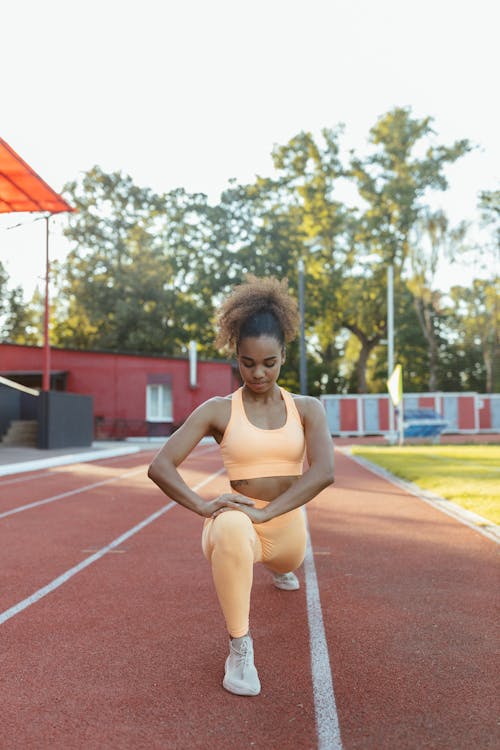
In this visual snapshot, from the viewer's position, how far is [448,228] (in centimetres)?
3769

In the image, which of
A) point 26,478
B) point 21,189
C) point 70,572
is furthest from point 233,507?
point 21,189

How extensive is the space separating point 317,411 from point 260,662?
3.98ft

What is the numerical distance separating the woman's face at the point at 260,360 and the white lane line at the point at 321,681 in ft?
4.29

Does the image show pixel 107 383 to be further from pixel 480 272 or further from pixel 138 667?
pixel 138 667

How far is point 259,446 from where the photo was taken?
3.46m

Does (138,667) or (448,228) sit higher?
(448,228)

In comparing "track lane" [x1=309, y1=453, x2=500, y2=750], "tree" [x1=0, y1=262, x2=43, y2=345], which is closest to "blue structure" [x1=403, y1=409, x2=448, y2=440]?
"track lane" [x1=309, y1=453, x2=500, y2=750]

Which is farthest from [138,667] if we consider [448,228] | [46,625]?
[448,228]

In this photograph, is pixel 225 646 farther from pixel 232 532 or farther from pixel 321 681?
pixel 232 532

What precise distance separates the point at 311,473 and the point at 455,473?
10428 mm

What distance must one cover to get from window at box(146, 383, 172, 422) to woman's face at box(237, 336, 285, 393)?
29115 mm

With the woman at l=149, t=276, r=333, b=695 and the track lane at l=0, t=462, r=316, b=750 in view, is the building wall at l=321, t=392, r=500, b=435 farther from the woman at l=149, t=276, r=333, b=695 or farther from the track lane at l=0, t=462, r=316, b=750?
the woman at l=149, t=276, r=333, b=695

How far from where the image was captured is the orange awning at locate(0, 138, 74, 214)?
14986 mm

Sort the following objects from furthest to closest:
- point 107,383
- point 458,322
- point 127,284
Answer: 1. point 458,322
2. point 127,284
3. point 107,383
